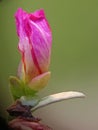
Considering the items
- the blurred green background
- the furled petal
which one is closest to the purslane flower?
the furled petal

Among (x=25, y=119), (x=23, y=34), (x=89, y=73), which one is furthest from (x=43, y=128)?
(x=89, y=73)

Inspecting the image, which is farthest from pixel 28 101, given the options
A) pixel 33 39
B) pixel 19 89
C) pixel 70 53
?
pixel 70 53

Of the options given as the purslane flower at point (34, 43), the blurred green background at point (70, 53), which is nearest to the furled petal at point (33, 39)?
the purslane flower at point (34, 43)

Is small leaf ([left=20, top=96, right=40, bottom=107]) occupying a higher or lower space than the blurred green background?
lower

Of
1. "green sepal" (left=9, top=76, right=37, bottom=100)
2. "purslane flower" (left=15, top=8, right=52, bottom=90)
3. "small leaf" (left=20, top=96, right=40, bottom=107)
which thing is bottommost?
"small leaf" (left=20, top=96, right=40, bottom=107)

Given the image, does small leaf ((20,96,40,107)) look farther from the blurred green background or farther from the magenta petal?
the blurred green background

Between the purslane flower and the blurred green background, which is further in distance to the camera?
the blurred green background
